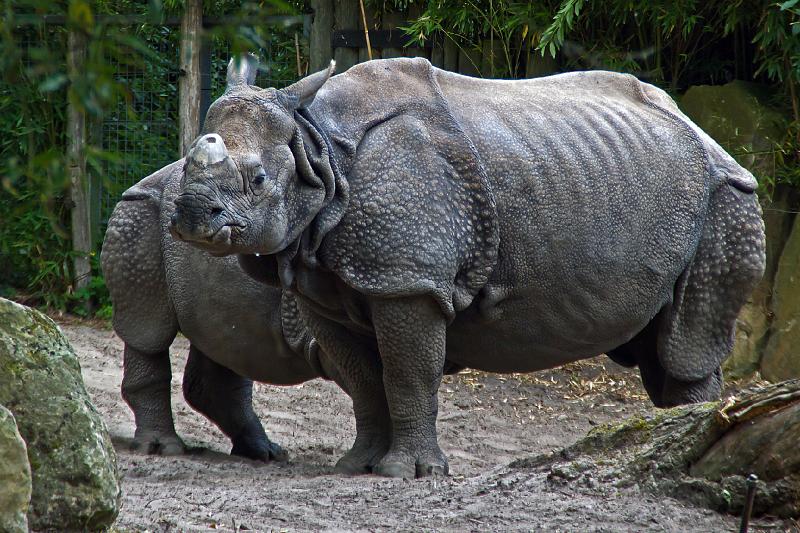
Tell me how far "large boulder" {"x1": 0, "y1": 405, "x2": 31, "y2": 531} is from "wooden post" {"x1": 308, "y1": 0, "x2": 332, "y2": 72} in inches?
257

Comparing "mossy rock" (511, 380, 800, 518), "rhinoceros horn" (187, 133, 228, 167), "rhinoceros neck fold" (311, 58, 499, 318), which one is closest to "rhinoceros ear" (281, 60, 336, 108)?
"rhinoceros neck fold" (311, 58, 499, 318)

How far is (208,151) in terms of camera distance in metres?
4.16

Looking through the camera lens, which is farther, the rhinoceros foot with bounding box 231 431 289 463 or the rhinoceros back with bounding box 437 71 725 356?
the rhinoceros foot with bounding box 231 431 289 463

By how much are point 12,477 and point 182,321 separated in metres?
2.98

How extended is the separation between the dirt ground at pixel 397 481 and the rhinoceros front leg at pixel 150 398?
16 cm

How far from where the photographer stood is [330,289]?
473cm

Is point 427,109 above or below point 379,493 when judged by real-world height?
above

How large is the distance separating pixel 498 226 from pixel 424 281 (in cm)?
42

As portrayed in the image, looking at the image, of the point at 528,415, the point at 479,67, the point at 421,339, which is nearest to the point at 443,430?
the point at 528,415

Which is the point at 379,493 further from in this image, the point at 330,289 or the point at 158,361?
the point at 158,361

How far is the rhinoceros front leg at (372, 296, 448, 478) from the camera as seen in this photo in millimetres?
4645

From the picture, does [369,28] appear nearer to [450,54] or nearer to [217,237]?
[450,54]

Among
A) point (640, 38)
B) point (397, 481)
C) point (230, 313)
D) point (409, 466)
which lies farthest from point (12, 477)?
point (640, 38)

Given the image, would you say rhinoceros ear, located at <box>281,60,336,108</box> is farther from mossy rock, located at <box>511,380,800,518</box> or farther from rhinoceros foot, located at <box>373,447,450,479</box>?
mossy rock, located at <box>511,380,800,518</box>
